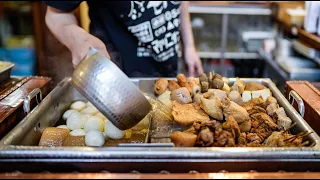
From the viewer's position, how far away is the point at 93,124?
1286 millimetres

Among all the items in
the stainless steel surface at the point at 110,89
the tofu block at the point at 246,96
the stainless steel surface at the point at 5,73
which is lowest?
the tofu block at the point at 246,96

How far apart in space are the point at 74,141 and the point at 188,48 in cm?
123

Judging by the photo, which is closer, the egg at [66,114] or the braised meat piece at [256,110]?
the braised meat piece at [256,110]

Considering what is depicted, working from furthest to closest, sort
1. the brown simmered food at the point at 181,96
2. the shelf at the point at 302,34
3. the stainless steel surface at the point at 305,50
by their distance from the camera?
the stainless steel surface at the point at 305,50
the shelf at the point at 302,34
the brown simmered food at the point at 181,96

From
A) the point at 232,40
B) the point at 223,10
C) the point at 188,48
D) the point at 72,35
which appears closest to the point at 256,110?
the point at 72,35

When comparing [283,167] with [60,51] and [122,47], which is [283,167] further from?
[60,51]

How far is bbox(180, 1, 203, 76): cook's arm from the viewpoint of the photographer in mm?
2170

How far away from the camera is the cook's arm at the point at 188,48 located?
7.12 ft

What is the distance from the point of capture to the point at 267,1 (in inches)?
141

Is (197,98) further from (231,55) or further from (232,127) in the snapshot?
(231,55)

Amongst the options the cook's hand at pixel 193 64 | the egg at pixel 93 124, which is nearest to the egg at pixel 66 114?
the egg at pixel 93 124

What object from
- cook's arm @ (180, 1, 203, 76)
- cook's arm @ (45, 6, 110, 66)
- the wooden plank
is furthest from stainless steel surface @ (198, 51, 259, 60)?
the wooden plank

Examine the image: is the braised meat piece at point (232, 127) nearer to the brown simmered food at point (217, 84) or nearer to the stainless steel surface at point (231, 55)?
the brown simmered food at point (217, 84)

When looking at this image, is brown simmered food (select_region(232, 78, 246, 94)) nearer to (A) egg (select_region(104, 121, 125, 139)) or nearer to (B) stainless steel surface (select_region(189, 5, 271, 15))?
(A) egg (select_region(104, 121, 125, 139))
